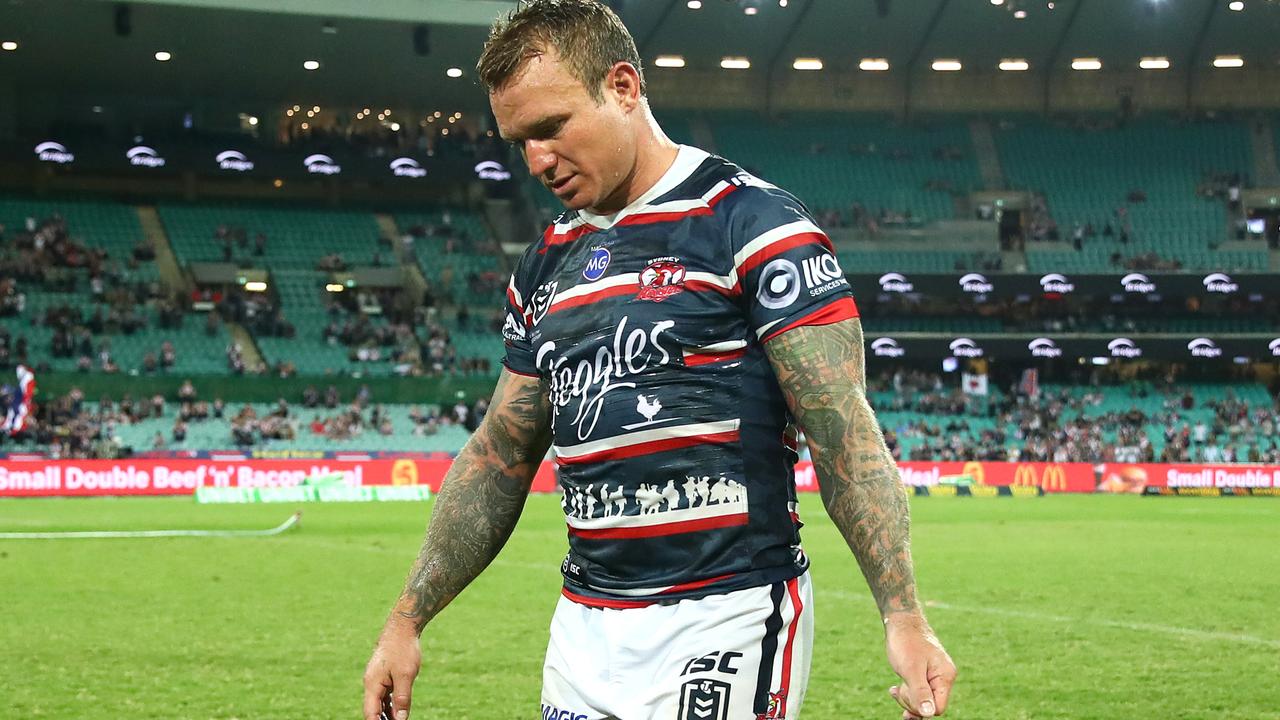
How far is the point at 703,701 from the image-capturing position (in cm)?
282

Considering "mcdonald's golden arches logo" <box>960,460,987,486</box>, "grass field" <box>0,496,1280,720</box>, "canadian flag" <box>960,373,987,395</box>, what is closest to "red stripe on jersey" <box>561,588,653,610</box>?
"grass field" <box>0,496,1280,720</box>

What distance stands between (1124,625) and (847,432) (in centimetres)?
994

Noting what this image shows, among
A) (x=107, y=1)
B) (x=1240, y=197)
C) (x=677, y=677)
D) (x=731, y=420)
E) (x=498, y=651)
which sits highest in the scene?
(x=107, y=1)

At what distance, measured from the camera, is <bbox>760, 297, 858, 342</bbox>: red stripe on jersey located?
2852 millimetres

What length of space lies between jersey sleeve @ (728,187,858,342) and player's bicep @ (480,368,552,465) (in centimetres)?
74

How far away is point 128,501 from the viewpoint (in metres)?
31.6

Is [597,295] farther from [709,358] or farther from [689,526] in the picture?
[689,526]

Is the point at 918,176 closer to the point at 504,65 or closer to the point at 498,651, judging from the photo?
the point at 498,651

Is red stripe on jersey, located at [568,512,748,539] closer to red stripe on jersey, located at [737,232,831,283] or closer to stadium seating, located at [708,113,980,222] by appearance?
red stripe on jersey, located at [737,232,831,283]

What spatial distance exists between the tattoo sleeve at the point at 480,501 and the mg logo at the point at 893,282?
53.8m

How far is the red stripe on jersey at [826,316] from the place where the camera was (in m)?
2.85

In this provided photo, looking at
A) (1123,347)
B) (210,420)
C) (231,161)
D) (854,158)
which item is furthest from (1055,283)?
(210,420)

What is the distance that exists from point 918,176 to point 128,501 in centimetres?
4009

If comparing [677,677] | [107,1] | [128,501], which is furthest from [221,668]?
[107,1]
